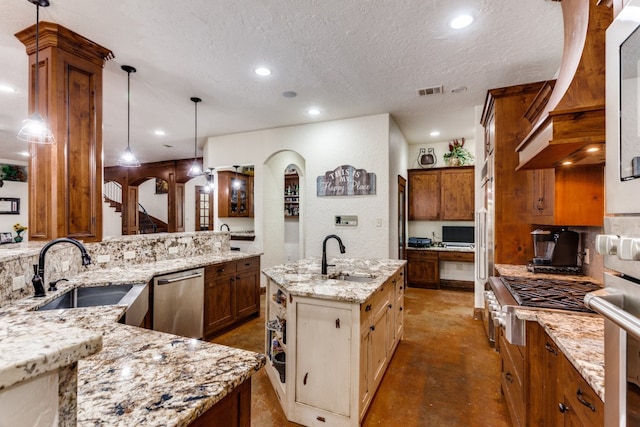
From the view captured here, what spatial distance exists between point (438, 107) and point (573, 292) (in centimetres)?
287

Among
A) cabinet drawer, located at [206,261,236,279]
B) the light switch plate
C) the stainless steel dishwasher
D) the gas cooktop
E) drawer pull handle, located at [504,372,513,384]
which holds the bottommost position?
drawer pull handle, located at [504,372,513,384]

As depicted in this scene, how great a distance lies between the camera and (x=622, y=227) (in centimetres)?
61

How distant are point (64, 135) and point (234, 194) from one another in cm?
377

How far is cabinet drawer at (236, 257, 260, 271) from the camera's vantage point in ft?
12.5

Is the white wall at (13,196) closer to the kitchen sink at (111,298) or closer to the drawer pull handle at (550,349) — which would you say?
the kitchen sink at (111,298)

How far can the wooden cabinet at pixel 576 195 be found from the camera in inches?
82.7

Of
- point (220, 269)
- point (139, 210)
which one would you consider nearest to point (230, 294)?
point (220, 269)

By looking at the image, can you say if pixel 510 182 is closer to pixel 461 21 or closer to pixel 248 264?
pixel 461 21

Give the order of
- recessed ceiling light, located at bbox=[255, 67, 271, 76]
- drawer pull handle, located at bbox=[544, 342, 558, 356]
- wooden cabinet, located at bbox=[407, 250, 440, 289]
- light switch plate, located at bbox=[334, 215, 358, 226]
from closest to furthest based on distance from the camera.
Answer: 1. drawer pull handle, located at bbox=[544, 342, 558, 356]
2. recessed ceiling light, located at bbox=[255, 67, 271, 76]
3. light switch plate, located at bbox=[334, 215, 358, 226]
4. wooden cabinet, located at bbox=[407, 250, 440, 289]

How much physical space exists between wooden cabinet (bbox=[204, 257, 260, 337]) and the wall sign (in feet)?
4.86

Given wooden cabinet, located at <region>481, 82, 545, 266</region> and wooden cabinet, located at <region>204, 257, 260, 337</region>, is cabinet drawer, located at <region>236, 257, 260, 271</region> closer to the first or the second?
wooden cabinet, located at <region>204, 257, 260, 337</region>

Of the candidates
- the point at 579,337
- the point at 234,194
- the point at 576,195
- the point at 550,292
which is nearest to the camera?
the point at 579,337

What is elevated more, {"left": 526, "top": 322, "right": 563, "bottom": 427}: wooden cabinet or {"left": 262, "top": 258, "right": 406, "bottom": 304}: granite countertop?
{"left": 262, "top": 258, "right": 406, "bottom": 304}: granite countertop

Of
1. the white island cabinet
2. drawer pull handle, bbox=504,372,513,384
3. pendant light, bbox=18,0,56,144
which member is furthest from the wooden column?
drawer pull handle, bbox=504,372,513,384
